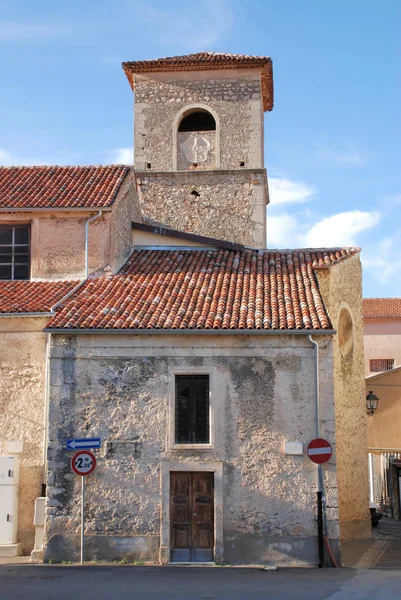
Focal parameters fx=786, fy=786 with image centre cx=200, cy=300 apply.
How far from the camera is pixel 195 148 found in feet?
85.4

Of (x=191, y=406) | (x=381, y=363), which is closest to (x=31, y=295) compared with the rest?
(x=191, y=406)

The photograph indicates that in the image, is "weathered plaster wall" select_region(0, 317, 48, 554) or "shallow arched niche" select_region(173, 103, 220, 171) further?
"shallow arched niche" select_region(173, 103, 220, 171)

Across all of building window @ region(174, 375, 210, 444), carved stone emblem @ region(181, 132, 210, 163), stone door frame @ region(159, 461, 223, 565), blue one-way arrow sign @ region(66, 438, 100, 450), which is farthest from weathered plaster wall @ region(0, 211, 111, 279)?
carved stone emblem @ region(181, 132, 210, 163)

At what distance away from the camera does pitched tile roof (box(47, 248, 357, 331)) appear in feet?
51.7

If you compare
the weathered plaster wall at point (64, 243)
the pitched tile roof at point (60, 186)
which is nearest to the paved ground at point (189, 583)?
the weathered plaster wall at point (64, 243)

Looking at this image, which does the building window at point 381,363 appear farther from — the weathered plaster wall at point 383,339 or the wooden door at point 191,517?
the wooden door at point 191,517

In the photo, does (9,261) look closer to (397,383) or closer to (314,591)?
(314,591)

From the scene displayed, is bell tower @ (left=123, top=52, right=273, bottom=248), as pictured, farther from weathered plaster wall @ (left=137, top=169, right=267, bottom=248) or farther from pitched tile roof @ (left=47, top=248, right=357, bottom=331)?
pitched tile roof @ (left=47, top=248, right=357, bottom=331)

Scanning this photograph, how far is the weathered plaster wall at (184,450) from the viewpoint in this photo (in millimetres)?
15148

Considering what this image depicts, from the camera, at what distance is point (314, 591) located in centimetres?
1148

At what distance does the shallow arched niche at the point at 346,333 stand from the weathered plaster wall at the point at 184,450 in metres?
4.03

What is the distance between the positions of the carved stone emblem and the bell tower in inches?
1.3

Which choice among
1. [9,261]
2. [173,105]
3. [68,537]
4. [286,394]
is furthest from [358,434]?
[173,105]

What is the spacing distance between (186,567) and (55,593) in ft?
13.8
